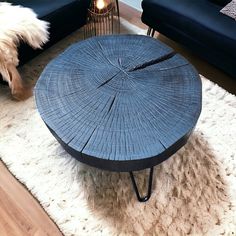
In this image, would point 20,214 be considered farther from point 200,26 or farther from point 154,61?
point 200,26

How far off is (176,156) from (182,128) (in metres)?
0.41

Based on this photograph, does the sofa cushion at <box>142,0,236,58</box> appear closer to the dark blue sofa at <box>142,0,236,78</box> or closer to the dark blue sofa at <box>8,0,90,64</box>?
the dark blue sofa at <box>142,0,236,78</box>

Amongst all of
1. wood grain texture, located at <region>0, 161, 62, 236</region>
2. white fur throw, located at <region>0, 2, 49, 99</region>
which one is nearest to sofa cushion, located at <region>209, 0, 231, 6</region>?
white fur throw, located at <region>0, 2, 49, 99</region>

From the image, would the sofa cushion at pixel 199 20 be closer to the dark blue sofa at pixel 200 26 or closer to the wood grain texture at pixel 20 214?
the dark blue sofa at pixel 200 26

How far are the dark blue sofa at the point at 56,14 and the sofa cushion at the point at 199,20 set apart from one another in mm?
449

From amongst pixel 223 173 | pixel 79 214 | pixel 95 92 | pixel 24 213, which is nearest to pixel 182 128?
pixel 95 92

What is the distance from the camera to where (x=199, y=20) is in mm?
1654

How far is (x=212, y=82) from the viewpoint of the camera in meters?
1.79

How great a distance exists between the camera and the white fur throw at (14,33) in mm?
1472

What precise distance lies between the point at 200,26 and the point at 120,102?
0.83 meters

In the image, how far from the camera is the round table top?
1.04m

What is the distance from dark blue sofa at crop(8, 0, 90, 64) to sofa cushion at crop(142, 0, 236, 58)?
0.45 m

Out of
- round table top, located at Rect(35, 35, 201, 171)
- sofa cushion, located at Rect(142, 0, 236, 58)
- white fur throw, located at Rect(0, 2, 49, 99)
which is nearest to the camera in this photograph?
round table top, located at Rect(35, 35, 201, 171)

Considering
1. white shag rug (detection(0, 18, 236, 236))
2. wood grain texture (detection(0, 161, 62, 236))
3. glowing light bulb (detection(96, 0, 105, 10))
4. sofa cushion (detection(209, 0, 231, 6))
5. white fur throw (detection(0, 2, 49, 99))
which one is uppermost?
sofa cushion (detection(209, 0, 231, 6))
